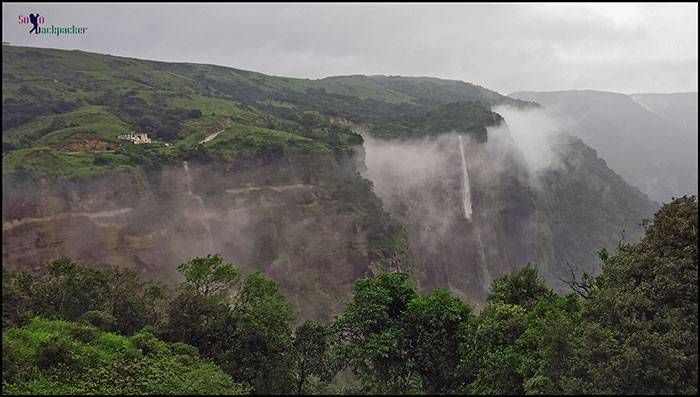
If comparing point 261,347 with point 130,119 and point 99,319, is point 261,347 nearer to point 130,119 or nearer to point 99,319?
point 99,319

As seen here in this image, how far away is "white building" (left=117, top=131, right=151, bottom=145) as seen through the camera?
51.7 metres

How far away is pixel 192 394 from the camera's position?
48.3ft

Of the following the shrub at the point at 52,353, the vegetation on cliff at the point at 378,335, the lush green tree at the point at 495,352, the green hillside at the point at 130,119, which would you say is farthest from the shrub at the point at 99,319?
the green hillside at the point at 130,119

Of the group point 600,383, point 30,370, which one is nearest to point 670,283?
point 600,383

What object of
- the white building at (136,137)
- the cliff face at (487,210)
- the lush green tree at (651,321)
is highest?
the white building at (136,137)

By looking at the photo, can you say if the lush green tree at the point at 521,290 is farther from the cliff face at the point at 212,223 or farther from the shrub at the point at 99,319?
the cliff face at the point at 212,223

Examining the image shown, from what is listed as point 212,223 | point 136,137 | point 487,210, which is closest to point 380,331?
point 212,223

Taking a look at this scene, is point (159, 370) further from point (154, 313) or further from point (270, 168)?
point (270, 168)

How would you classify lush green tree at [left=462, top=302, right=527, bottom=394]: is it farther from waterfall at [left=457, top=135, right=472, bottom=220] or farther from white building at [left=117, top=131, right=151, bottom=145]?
waterfall at [left=457, top=135, right=472, bottom=220]

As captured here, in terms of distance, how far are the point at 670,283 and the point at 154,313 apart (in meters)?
21.5

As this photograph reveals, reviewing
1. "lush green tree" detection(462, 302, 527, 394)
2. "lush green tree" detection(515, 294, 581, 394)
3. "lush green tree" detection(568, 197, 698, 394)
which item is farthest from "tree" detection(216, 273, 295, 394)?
"lush green tree" detection(568, 197, 698, 394)

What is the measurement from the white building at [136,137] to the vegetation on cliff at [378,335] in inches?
1122

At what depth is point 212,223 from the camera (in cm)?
4844

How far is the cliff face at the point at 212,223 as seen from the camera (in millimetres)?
38875
